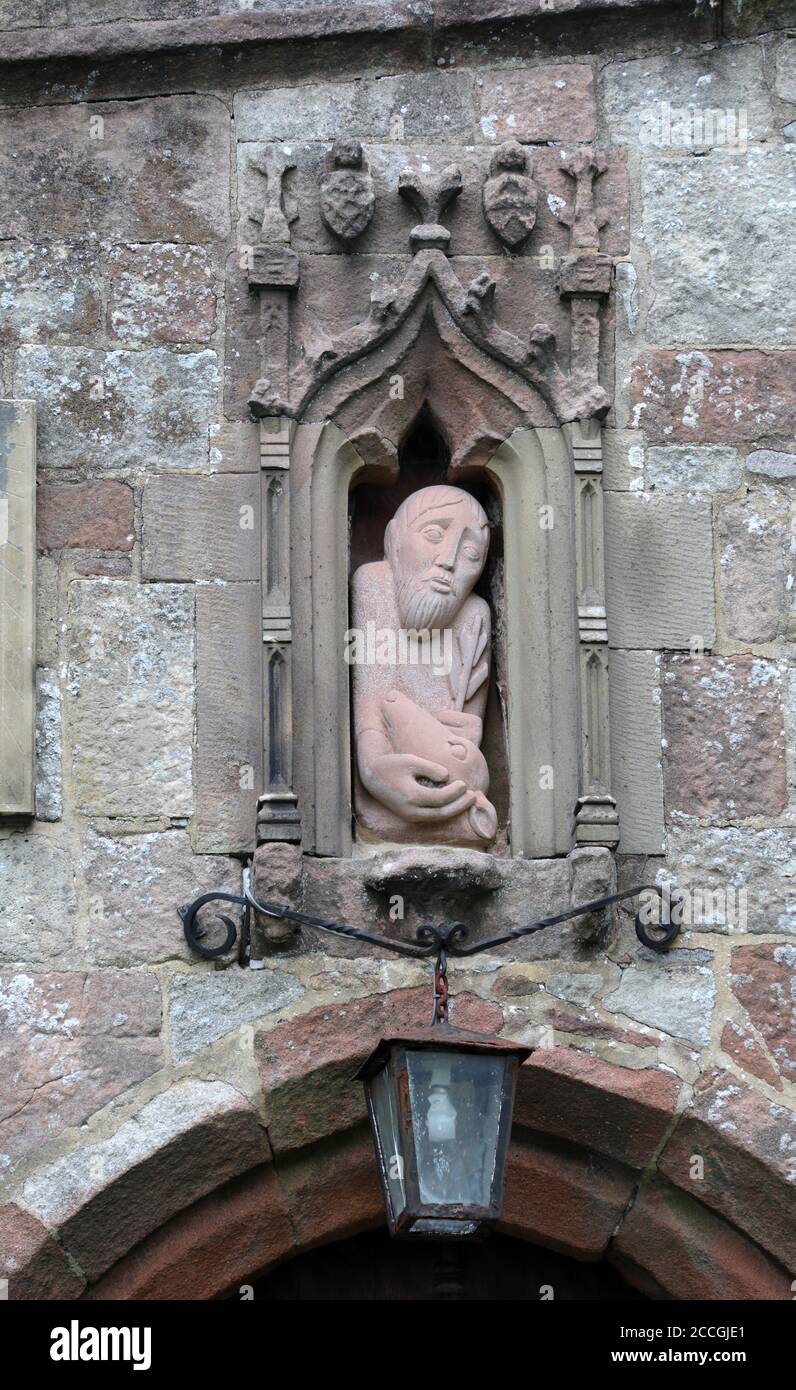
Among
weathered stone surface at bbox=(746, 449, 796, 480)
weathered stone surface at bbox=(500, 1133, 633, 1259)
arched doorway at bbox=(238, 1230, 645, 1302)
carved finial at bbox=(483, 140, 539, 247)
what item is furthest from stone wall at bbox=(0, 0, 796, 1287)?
arched doorway at bbox=(238, 1230, 645, 1302)

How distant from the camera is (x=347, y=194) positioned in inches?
233

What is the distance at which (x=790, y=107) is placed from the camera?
6117 mm

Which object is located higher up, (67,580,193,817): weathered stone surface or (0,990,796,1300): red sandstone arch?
(67,580,193,817): weathered stone surface

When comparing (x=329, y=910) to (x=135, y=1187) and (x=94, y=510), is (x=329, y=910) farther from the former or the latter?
(x=94, y=510)

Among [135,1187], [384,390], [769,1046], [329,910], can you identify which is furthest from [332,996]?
[384,390]

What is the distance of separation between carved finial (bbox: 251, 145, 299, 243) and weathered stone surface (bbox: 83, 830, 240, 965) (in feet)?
4.65

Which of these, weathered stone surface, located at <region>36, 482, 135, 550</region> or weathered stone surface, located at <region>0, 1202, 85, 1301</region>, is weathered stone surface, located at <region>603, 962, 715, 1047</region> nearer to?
weathered stone surface, located at <region>0, 1202, 85, 1301</region>

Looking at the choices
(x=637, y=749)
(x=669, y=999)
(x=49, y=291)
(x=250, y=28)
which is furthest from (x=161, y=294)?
(x=669, y=999)

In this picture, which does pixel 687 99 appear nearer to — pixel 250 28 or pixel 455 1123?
pixel 250 28

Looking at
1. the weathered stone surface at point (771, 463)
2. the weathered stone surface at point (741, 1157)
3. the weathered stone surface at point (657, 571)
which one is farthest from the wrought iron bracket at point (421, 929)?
the weathered stone surface at point (771, 463)

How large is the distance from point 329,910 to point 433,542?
0.89m

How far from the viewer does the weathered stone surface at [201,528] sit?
5.72 metres

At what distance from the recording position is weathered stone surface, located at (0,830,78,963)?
5.45m

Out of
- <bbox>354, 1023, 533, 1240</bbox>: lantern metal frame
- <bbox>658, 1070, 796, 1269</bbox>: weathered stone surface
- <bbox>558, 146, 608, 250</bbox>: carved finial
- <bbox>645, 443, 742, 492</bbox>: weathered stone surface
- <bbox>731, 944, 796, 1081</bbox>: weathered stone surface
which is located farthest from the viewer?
<bbox>558, 146, 608, 250</bbox>: carved finial
